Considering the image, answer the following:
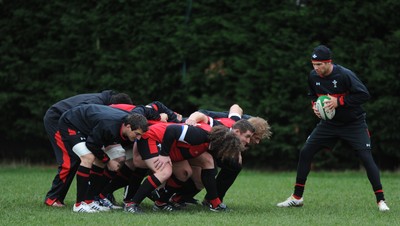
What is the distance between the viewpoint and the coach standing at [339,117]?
8.40 meters

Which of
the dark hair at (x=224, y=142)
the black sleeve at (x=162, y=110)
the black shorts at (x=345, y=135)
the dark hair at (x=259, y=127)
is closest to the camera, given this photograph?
the dark hair at (x=224, y=142)

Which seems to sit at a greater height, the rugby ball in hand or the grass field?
the rugby ball in hand

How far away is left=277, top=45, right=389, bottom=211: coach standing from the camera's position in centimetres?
840

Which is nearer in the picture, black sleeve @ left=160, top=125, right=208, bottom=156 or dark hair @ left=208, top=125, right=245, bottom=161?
dark hair @ left=208, top=125, right=245, bottom=161

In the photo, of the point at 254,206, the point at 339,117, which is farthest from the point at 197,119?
the point at 339,117

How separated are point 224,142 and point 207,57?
21.9 ft

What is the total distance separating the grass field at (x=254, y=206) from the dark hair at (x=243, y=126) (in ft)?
3.09

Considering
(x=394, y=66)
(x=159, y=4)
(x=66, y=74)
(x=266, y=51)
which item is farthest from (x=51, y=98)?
(x=394, y=66)

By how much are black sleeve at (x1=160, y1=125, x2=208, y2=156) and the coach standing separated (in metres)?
1.58

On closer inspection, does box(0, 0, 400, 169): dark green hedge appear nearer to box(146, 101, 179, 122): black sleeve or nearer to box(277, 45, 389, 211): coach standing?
box(277, 45, 389, 211): coach standing

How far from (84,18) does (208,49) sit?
8.80ft

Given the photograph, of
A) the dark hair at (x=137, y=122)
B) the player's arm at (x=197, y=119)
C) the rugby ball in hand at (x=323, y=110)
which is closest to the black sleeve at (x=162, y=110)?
the player's arm at (x=197, y=119)

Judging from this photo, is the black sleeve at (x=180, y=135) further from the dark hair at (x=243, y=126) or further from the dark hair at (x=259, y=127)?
the dark hair at (x=259, y=127)

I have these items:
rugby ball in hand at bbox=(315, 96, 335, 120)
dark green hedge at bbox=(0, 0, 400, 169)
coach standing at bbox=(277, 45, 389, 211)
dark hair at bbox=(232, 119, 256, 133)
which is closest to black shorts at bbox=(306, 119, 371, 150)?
coach standing at bbox=(277, 45, 389, 211)
